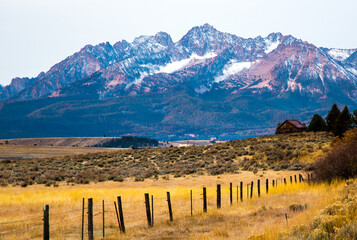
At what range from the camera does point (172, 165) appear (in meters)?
54.4

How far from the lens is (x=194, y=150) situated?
68188 mm

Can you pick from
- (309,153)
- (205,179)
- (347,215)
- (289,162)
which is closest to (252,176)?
(205,179)

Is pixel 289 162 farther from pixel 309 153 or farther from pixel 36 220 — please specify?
pixel 36 220

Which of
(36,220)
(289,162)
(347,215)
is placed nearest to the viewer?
(347,215)

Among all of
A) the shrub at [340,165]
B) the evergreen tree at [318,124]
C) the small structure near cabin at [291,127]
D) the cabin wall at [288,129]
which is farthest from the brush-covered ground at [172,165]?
the small structure near cabin at [291,127]

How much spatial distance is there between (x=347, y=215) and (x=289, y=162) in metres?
41.0

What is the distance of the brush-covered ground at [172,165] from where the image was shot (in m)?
44.5

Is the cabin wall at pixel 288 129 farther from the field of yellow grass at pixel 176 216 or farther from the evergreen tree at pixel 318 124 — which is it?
the field of yellow grass at pixel 176 216

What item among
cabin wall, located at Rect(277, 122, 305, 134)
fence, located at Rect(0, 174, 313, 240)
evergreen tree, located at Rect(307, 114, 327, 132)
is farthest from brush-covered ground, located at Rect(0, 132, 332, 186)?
cabin wall, located at Rect(277, 122, 305, 134)

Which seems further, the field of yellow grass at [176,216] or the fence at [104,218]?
the fence at [104,218]

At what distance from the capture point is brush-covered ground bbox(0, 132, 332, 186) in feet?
146

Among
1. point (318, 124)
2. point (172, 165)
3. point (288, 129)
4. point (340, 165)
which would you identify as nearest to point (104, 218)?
point (340, 165)

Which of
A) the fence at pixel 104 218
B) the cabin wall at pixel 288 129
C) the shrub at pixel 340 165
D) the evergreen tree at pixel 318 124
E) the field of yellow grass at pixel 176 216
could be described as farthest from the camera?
the cabin wall at pixel 288 129

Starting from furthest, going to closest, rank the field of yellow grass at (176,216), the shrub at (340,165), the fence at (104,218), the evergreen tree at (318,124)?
the evergreen tree at (318,124) < the shrub at (340,165) < the fence at (104,218) < the field of yellow grass at (176,216)
